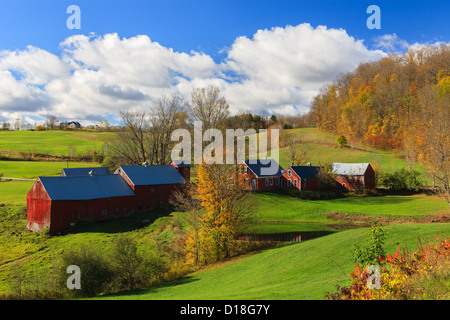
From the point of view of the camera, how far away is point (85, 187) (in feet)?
124

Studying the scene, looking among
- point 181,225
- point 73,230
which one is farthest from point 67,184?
point 181,225

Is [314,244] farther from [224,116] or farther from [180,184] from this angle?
[224,116]

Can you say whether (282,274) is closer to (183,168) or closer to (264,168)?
(183,168)

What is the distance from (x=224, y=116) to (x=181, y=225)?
22313mm

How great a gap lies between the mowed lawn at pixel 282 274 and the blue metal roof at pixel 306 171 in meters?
33.8

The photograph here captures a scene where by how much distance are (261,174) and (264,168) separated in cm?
198

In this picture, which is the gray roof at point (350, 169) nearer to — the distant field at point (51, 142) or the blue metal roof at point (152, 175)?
the blue metal roof at point (152, 175)

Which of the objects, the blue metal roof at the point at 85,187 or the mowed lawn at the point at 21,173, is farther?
the mowed lawn at the point at 21,173

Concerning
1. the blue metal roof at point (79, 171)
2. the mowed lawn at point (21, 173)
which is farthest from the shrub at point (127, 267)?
the mowed lawn at point (21, 173)

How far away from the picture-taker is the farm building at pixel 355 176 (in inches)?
2181

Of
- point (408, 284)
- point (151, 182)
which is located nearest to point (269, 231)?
point (151, 182)

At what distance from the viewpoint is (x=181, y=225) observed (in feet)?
111

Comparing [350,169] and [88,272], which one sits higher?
[350,169]
